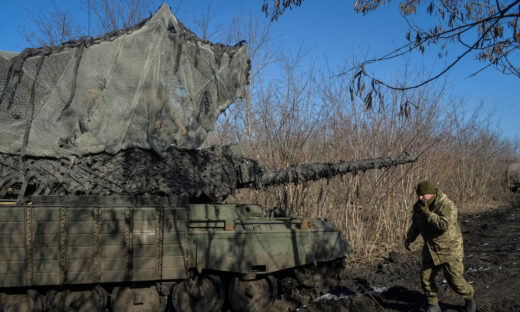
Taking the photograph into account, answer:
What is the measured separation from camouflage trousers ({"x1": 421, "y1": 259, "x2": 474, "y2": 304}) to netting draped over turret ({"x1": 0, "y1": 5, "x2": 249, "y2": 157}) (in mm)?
3853

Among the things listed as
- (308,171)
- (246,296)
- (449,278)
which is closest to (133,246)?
(246,296)

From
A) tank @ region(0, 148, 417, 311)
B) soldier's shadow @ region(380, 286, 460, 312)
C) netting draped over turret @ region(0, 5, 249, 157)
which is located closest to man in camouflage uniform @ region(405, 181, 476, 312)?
soldier's shadow @ region(380, 286, 460, 312)

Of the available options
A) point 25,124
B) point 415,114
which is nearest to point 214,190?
point 25,124

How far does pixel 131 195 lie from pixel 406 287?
15.5 feet

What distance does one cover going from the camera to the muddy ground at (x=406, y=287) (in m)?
6.16

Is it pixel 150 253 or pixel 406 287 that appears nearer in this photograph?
pixel 150 253

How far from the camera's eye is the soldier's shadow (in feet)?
19.8

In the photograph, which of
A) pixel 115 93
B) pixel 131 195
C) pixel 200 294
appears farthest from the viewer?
pixel 115 93

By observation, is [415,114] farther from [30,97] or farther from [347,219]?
[30,97]

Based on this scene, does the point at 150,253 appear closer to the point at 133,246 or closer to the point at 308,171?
the point at 133,246

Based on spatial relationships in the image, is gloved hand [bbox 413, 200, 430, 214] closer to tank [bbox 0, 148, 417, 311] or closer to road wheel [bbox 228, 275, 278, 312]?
tank [bbox 0, 148, 417, 311]

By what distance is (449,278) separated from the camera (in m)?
5.59

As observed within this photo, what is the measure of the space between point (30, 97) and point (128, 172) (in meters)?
1.80

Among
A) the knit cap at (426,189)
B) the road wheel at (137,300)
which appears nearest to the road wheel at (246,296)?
the road wheel at (137,300)
